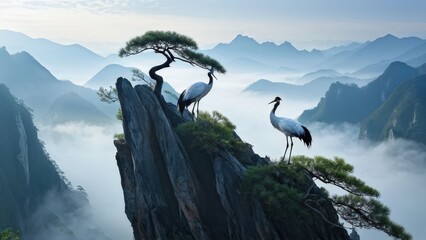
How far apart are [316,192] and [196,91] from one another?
28.9 ft

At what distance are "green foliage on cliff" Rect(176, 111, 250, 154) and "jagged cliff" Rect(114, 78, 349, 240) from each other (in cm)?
46

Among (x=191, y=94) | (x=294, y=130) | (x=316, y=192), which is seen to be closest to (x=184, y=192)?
(x=191, y=94)

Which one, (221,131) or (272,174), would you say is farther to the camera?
(221,131)

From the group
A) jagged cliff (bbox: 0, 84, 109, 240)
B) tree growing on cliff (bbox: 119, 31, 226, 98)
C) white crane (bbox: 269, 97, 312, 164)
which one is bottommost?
white crane (bbox: 269, 97, 312, 164)

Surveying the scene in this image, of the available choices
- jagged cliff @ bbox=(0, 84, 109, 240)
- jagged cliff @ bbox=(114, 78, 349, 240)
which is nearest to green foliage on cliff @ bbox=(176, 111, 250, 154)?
jagged cliff @ bbox=(114, 78, 349, 240)

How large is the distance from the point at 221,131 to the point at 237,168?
372cm

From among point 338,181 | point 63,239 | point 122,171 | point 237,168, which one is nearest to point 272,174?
point 237,168

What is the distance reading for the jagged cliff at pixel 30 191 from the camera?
351ft

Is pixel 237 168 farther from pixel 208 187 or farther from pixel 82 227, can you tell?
pixel 82 227

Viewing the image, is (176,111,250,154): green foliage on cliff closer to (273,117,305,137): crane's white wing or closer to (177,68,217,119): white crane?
(177,68,217,119): white crane

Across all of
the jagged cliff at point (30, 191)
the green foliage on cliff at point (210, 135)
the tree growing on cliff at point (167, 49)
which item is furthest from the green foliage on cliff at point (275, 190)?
the jagged cliff at point (30, 191)

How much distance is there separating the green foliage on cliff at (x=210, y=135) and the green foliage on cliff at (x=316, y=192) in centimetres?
262

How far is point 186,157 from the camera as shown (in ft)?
70.3

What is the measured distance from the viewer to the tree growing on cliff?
23614mm
